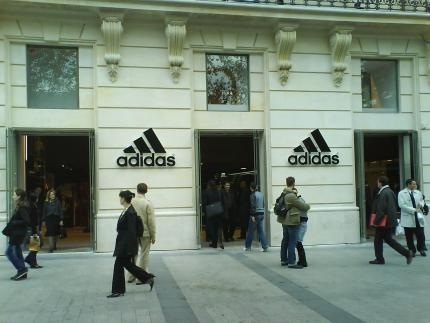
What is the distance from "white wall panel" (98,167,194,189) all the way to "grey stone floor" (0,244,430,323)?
203 cm

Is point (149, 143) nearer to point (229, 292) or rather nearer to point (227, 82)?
point (227, 82)

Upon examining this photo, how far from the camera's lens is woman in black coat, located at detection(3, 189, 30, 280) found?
9.39 m

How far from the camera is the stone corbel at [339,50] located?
1398 centimetres

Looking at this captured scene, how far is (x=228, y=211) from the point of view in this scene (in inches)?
612

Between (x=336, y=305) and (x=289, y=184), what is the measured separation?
140 inches

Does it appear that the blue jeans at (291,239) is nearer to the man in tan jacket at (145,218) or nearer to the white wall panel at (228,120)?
the man in tan jacket at (145,218)

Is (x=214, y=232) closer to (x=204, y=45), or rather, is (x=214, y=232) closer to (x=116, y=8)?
(x=204, y=45)

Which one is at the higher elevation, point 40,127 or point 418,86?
point 418,86

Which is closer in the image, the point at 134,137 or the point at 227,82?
the point at 134,137

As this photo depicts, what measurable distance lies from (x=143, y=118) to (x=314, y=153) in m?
4.70

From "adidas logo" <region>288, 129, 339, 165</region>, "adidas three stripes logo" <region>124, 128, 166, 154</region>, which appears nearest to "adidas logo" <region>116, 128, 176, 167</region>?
"adidas three stripes logo" <region>124, 128, 166, 154</region>

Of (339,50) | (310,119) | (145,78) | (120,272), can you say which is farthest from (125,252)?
(339,50)

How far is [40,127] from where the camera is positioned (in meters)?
12.8

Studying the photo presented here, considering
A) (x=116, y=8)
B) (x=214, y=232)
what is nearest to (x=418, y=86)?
(x=214, y=232)
